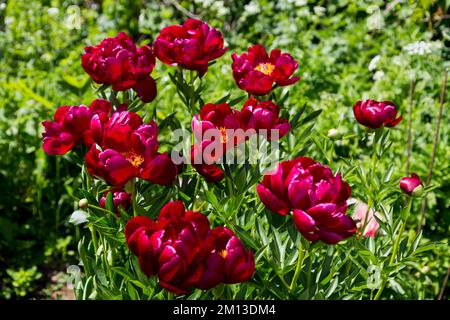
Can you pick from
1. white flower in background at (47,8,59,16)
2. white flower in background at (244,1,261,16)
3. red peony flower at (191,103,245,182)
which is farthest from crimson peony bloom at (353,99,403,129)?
white flower in background at (47,8,59,16)

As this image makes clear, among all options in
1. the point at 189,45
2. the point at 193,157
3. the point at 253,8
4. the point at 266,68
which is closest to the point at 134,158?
the point at 193,157

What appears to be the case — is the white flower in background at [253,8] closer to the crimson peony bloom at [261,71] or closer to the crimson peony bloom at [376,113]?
the crimson peony bloom at [261,71]

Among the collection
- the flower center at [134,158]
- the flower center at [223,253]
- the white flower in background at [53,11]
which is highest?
the flower center at [134,158]

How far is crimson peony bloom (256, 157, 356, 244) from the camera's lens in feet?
3.18

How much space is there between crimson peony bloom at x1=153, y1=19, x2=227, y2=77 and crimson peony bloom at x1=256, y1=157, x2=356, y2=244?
452 mm

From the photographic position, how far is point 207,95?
2.80m

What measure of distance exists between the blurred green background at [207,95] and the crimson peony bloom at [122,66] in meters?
0.55

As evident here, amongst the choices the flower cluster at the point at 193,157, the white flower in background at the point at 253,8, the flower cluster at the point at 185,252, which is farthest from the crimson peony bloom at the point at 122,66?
the white flower in background at the point at 253,8

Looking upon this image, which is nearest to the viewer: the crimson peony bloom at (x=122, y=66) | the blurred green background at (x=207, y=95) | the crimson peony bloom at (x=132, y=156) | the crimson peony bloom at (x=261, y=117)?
the crimson peony bloom at (x=132, y=156)

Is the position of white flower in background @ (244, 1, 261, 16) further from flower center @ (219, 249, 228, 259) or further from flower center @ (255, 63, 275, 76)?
flower center @ (219, 249, 228, 259)

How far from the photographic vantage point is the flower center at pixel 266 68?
4.78ft

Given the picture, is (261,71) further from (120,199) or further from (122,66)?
(120,199)
